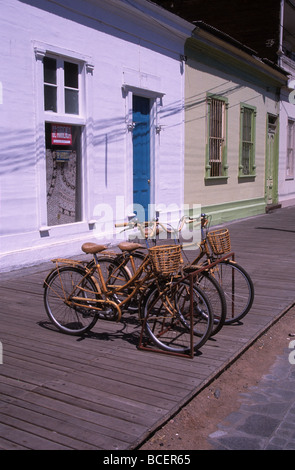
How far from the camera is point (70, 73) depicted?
8.56 m

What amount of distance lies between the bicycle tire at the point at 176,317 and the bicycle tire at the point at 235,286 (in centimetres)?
64

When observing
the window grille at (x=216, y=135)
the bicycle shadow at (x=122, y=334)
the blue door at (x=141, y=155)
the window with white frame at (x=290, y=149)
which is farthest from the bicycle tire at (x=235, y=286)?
the window with white frame at (x=290, y=149)

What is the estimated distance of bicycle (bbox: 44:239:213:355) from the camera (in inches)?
174

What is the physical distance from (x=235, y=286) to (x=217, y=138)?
911 centimetres

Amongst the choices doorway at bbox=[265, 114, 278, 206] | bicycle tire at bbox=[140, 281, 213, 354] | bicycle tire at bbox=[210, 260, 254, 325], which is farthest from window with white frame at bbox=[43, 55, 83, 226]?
doorway at bbox=[265, 114, 278, 206]

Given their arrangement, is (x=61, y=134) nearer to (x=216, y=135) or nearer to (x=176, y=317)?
(x=176, y=317)

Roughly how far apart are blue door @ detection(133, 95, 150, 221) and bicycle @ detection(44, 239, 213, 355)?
5618 millimetres

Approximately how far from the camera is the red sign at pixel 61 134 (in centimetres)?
831

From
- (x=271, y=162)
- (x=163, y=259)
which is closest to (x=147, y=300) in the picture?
(x=163, y=259)

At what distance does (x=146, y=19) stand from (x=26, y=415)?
880cm

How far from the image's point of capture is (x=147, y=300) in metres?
4.57

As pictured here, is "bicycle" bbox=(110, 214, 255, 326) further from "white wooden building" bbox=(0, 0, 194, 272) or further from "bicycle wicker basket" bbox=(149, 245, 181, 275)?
"white wooden building" bbox=(0, 0, 194, 272)

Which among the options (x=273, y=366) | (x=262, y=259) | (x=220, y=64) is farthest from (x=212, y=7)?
(x=273, y=366)

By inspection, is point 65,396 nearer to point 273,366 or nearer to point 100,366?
point 100,366
